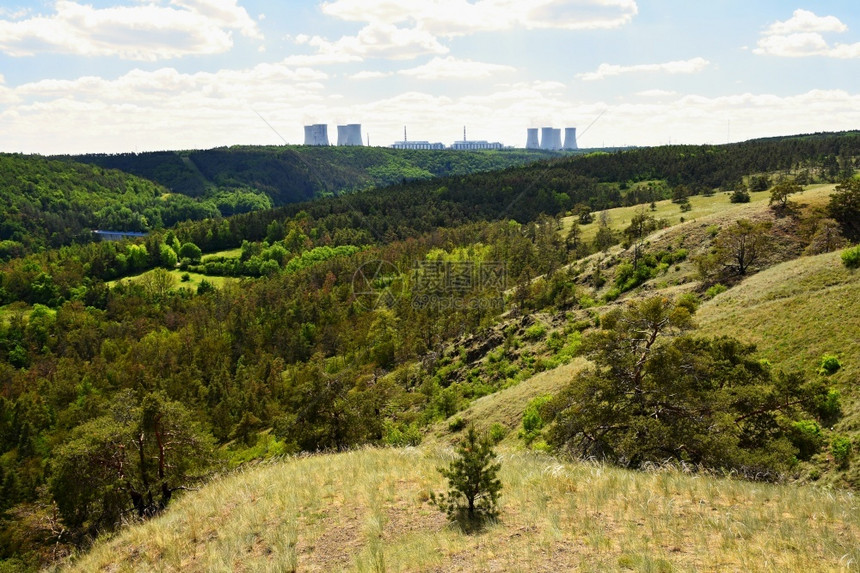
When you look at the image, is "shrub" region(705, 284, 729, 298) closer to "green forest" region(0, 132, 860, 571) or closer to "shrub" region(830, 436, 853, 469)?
"green forest" region(0, 132, 860, 571)

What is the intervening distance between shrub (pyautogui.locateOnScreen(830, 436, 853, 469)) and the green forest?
0.14 meters

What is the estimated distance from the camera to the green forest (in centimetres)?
2092

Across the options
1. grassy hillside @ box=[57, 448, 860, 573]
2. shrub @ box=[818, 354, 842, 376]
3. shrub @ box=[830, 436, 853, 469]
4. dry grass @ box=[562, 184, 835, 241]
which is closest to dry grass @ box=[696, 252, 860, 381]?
shrub @ box=[818, 354, 842, 376]

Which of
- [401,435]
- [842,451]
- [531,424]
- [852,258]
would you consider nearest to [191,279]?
[401,435]

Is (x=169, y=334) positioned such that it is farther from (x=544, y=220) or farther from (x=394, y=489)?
(x=394, y=489)

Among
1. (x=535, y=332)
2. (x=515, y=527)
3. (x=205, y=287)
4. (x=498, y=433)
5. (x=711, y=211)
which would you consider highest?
(x=711, y=211)

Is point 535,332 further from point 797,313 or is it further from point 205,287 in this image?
point 205,287

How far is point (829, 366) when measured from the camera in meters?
24.5

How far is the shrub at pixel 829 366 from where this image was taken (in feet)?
79.9

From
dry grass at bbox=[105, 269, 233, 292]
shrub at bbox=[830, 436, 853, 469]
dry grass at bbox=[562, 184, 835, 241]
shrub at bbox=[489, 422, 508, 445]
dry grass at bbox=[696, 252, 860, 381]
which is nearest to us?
shrub at bbox=[830, 436, 853, 469]

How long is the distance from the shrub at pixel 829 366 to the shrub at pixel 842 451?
5.51 m

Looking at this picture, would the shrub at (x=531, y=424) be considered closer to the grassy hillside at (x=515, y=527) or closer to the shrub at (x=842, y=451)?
the grassy hillside at (x=515, y=527)

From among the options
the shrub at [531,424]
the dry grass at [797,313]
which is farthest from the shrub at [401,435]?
the dry grass at [797,313]

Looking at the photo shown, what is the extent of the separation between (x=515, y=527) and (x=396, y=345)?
73.3m
